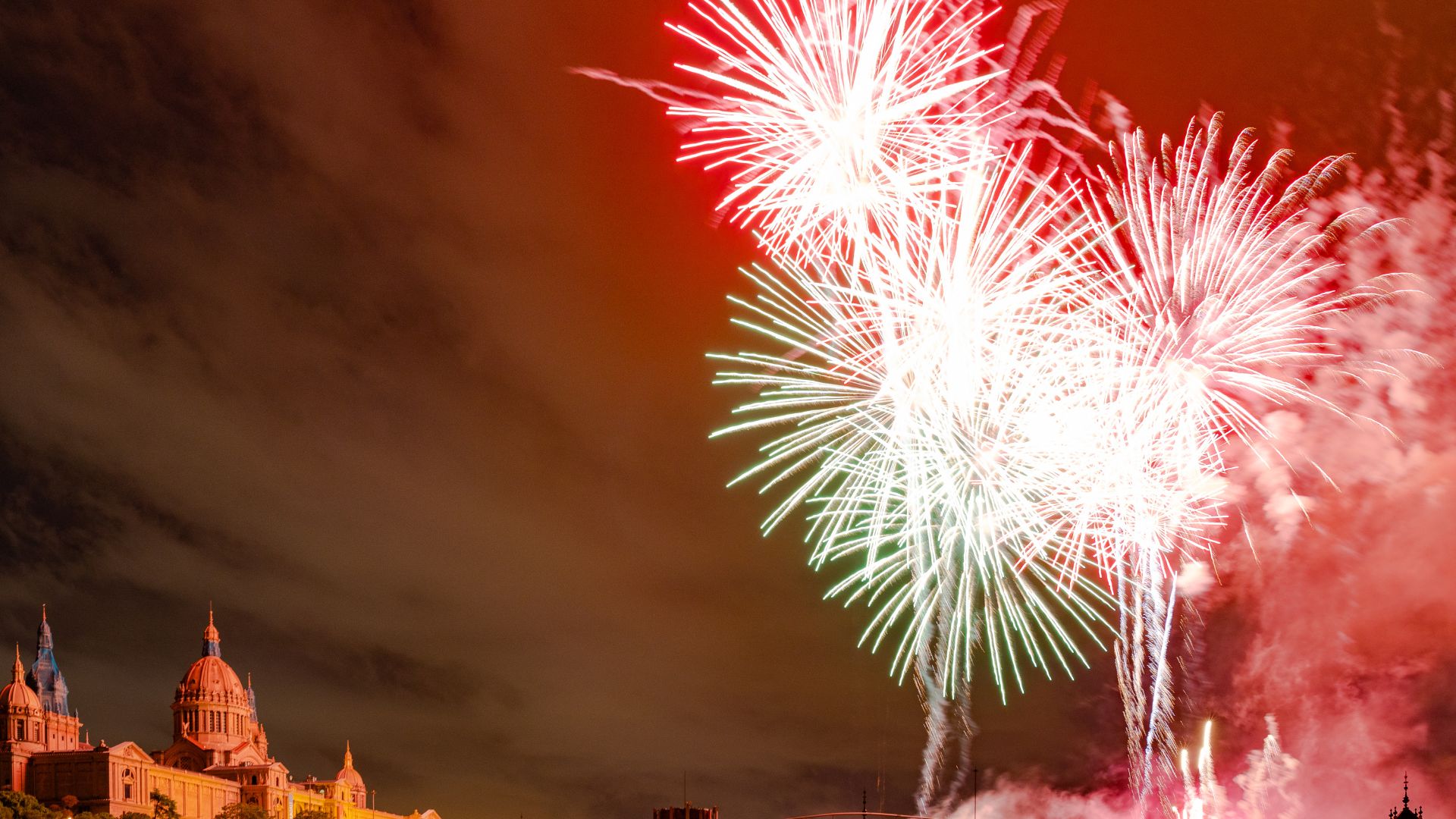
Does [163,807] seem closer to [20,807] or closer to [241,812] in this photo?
[241,812]

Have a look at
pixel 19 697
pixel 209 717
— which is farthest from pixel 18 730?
pixel 209 717

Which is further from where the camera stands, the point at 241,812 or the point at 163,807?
the point at 241,812

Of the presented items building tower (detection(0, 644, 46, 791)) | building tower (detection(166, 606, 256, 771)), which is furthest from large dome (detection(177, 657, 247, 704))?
building tower (detection(0, 644, 46, 791))

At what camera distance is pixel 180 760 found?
531 feet

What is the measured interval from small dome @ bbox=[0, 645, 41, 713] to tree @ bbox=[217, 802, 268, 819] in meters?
21.2

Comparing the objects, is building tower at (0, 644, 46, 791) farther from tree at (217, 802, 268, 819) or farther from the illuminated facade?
tree at (217, 802, 268, 819)

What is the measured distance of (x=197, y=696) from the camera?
171 m

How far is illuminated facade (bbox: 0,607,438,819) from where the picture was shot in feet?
436

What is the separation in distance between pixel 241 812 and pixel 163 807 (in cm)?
864

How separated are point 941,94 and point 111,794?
4860 inches

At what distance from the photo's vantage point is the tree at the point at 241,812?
5546 inches

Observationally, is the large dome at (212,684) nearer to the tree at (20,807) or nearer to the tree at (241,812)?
the tree at (241,812)

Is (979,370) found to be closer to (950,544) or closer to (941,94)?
(950,544)

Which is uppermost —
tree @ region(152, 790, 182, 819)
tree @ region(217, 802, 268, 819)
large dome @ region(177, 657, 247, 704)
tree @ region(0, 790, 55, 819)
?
large dome @ region(177, 657, 247, 704)
